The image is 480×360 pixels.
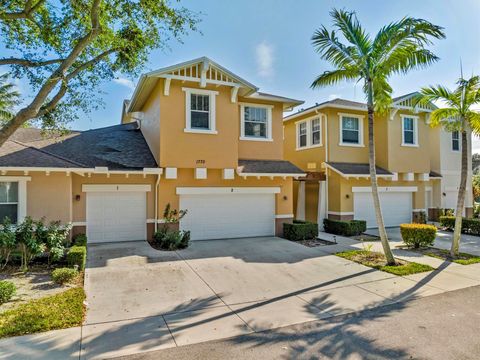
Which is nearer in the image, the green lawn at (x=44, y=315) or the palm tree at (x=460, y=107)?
the green lawn at (x=44, y=315)

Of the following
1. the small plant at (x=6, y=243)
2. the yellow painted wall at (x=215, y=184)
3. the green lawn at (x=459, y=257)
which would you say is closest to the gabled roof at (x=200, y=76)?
the yellow painted wall at (x=215, y=184)

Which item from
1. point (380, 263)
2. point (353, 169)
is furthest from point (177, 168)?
point (353, 169)

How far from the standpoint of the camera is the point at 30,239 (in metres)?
8.68

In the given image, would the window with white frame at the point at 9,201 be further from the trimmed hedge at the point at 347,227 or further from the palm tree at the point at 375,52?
the trimmed hedge at the point at 347,227

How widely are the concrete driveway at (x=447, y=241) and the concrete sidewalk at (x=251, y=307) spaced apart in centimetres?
278

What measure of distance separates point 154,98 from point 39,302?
29.7ft

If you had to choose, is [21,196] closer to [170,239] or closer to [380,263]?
[170,239]

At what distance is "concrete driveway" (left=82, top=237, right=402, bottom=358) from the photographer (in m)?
5.49

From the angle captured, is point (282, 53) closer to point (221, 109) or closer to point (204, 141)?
point (221, 109)

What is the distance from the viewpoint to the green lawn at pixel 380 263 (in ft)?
30.1

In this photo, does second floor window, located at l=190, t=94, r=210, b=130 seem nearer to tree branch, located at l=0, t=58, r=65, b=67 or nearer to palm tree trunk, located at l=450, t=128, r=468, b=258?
tree branch, located at l=0, t=58, r=65, b=67

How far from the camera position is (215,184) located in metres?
13.7

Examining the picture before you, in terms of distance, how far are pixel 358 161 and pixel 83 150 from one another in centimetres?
1361

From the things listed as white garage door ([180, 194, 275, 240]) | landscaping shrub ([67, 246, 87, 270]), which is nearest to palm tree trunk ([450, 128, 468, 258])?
white garage door ([180, 194, 275, 240])
